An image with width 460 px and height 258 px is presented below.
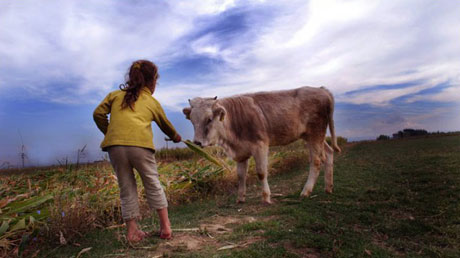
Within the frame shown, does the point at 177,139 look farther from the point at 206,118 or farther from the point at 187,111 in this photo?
the point at 187,111

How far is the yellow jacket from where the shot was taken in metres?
3.79

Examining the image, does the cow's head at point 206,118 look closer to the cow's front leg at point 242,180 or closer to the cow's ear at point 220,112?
the cow's ear at point 220,112

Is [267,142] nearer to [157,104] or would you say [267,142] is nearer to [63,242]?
[157,104]

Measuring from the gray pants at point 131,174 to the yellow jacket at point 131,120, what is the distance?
10 cm

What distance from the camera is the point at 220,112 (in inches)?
212

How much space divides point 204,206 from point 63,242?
2334mm

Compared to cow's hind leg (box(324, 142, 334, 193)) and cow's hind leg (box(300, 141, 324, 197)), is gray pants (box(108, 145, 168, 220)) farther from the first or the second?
cow's hind leg (box(324, 142, 334, 193))

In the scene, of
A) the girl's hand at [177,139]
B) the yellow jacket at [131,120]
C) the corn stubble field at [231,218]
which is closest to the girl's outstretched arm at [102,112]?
the yellow jacket at [131,120]

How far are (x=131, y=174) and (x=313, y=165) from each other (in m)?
3.67

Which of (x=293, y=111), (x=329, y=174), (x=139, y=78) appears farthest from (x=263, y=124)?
(x=139, y=78)

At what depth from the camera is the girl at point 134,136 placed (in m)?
3.81

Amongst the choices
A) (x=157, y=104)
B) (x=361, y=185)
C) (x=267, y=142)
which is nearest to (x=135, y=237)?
(x=157, y=104)

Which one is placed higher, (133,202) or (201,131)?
(201,131)

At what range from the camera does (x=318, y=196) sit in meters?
6.13
